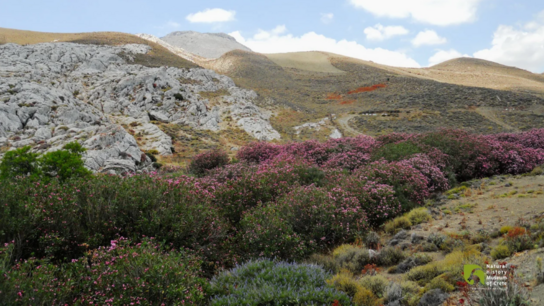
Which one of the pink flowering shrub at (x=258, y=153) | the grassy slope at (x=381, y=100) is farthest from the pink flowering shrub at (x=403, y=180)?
the grassy slope at (x=381, y=100)

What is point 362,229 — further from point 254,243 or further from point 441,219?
point 254,243

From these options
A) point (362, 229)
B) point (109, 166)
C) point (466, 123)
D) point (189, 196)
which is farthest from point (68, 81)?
point (466, 123)

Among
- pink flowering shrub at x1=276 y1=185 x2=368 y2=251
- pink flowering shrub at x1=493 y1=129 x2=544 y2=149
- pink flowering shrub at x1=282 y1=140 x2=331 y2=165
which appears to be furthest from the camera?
pink flowering shrub at x1=493 y1=129 x2=544 y2=149

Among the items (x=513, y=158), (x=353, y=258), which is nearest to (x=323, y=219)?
(x=353, y=258)

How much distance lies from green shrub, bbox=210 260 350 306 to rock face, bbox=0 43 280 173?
14.1m

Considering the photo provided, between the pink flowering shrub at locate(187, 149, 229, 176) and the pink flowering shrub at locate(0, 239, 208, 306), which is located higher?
the pink flowering shrub at locate(0, 239, 208, 306)

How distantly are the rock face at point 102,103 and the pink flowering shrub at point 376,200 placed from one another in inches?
546

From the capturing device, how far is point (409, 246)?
251 inches

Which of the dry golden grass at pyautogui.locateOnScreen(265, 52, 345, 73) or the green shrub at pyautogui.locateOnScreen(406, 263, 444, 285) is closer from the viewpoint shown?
the green shrub at pyautogui.locateOnScreen(406, 263, 444, 285)

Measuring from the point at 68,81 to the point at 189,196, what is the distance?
39.7 meters

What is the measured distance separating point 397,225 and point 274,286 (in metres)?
4.82

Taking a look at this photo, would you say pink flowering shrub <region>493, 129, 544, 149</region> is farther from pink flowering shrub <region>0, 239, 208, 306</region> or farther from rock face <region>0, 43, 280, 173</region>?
rock face <region>0, 43, 280, 173</region>

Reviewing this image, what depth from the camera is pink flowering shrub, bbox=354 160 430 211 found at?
9.14m

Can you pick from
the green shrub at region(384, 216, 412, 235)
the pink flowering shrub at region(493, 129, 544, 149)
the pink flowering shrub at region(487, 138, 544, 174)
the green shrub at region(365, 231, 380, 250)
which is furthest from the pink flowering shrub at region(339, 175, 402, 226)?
the pink flowering shrub at region(493, 129, 544, 149)
